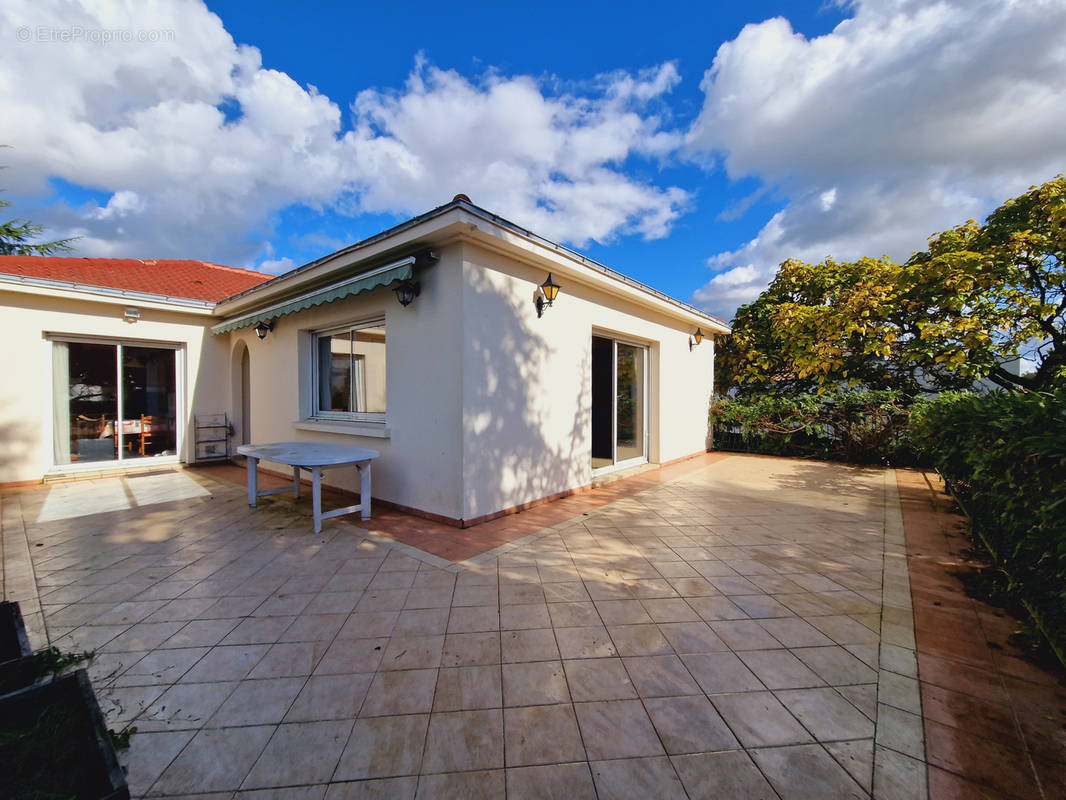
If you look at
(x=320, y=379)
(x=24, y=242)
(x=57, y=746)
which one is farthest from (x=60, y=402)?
(x=24, y=242)

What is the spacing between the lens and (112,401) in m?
9.13

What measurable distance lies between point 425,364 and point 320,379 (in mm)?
3714

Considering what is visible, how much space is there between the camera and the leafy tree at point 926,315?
8.71m

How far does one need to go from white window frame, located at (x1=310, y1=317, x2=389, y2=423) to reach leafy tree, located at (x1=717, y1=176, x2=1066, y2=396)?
11038mm

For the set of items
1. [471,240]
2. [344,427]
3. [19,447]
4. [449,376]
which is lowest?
[19,447]

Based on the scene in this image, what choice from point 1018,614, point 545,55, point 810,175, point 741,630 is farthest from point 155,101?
point 810,175

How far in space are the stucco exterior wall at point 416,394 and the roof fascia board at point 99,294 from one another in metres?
3.97

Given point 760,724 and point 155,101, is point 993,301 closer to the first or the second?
point 760,724

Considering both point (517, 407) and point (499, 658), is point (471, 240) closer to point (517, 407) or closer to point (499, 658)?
point (517, 407)

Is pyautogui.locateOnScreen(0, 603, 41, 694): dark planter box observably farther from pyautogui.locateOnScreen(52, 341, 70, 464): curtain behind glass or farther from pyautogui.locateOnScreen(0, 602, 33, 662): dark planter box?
pyautogui.locateOnScreen(52, 341, 70, 464): curtain behind glass

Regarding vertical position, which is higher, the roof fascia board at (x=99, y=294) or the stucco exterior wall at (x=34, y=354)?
the roof fascia board at (x=99, y=294)

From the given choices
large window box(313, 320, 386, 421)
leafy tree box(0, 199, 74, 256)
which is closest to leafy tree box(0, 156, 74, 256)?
leafy tree box(0, 199, 74, 256)

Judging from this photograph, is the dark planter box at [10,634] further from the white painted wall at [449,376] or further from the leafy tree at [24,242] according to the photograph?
the leafy tree at [24,242]

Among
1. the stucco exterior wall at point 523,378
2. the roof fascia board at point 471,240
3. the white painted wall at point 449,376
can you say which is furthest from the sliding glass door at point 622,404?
the roof fascia board at point 471,240
